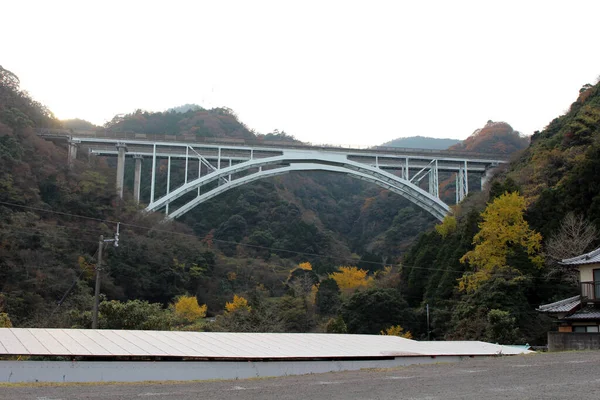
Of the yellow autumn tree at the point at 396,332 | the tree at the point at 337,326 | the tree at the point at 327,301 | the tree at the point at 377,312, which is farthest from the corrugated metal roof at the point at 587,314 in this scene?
the tree at the point at 327,301

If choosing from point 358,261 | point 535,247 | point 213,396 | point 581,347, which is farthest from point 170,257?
point 213,396

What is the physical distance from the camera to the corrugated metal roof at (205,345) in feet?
36.5

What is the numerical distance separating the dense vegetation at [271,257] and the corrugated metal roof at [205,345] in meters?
8.22

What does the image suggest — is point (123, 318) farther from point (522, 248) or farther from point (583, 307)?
point (522, 248)

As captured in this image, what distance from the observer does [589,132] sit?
34094mm

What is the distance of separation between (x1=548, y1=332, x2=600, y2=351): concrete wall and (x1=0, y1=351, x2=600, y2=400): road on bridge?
6637mm

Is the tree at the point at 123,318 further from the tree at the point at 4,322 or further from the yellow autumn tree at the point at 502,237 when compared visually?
the yellow autumn tree at the point at 502,237

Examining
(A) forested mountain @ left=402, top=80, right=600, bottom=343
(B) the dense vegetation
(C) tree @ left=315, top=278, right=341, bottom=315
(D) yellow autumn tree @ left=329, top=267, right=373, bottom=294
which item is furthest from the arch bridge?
(A) forested mountain @ left=402, top=80, right=600, bottom=343

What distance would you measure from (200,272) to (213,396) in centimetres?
3542

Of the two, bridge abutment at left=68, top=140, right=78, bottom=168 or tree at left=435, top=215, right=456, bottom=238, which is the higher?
bridge abutment at left=68, top=140, right=78, bottom=168

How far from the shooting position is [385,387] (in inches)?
357

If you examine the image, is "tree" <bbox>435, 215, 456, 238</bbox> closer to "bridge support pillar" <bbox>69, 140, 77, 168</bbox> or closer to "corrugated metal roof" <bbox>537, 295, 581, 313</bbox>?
"corrugated metal roof" <bbox>537, 295, 581, 313</bbox>

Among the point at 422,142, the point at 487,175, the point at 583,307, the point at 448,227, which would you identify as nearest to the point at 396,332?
the point at 448,227

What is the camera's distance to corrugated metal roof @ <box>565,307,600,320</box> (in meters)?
19.2
